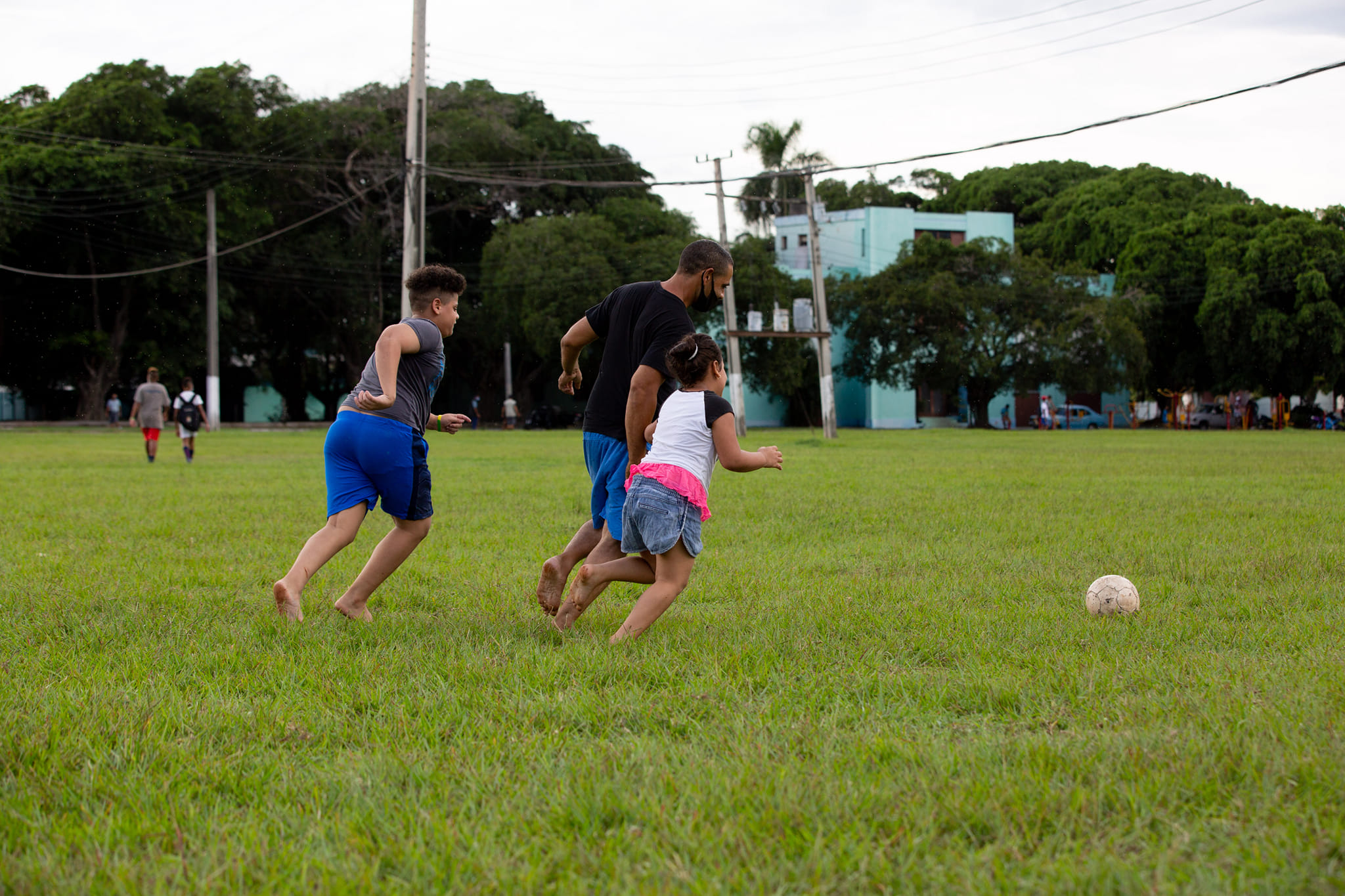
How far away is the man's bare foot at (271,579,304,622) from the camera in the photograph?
5109 mm

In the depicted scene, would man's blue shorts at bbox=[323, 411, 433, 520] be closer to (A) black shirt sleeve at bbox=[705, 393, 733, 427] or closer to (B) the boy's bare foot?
(B) the boy's bare foot

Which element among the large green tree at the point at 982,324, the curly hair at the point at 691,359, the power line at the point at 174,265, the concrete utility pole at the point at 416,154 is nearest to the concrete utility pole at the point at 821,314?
the concrete utility pole at the point at 416,154

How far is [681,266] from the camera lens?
5199mm

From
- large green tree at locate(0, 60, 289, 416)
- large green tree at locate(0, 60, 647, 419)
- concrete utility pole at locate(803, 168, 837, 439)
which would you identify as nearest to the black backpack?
concrete utility pole at locate(803, 168, 837, 439)

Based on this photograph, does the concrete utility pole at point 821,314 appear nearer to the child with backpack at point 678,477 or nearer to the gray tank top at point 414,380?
the gray tank top at point 414,380

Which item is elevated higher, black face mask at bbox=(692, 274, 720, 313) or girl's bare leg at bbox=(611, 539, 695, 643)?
black face mask at bbox=(692, 274, 720, 313)

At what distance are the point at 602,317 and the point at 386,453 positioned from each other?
1.18 meters

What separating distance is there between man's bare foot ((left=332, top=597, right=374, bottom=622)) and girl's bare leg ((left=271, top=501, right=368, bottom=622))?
18cm

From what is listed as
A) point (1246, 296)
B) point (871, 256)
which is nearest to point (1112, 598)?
point (1246, 296)

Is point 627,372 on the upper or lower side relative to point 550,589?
upper

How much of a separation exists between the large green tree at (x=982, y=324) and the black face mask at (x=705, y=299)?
136 feet

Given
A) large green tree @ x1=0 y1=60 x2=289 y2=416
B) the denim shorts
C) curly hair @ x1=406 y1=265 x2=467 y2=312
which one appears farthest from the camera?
large green tree @ x1=0 y1=60 x2=289 y2=416

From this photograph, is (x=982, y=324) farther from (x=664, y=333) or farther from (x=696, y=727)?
(x=696, y=727)

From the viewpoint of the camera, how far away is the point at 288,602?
512 cm
